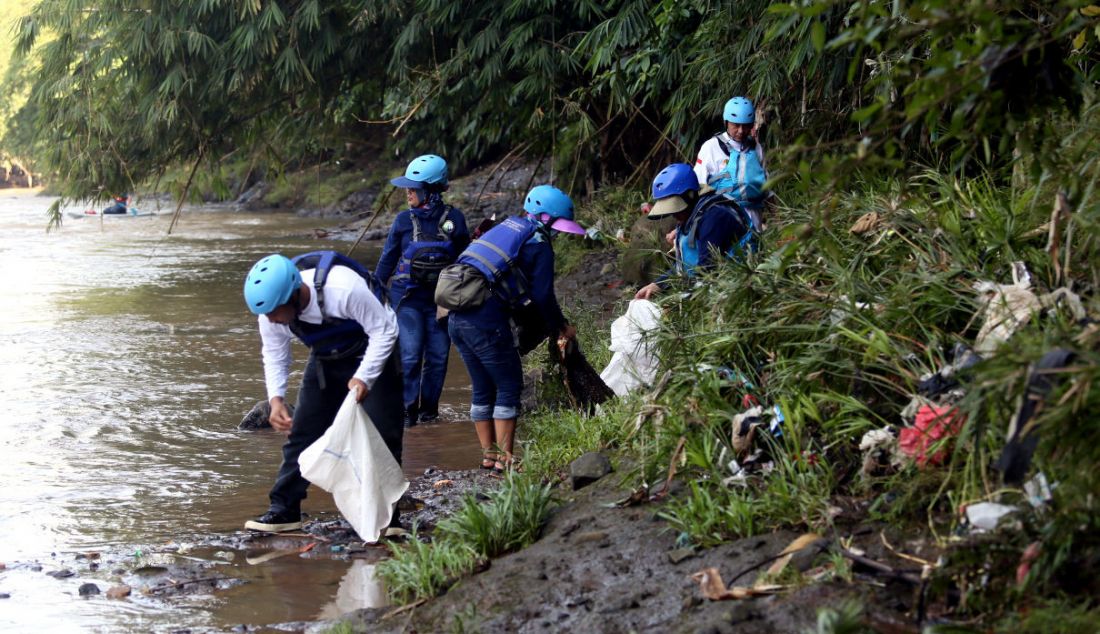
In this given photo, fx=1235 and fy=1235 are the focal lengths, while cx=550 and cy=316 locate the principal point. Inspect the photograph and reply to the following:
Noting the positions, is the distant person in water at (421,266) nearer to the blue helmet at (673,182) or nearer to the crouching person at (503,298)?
the crouching person at (503,298)

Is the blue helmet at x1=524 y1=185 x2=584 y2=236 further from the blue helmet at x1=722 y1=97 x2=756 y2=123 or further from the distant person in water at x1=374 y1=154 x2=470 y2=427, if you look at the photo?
the blue helmet at x1=722 y1=97 x2=756 y2=123

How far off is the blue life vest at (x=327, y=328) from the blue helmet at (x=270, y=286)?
9.1 inches

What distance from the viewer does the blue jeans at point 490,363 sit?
268 inches

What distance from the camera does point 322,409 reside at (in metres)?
6.11

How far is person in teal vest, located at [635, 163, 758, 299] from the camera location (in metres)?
6.67

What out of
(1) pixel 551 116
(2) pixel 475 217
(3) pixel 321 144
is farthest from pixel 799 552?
(2) pixel 475 217

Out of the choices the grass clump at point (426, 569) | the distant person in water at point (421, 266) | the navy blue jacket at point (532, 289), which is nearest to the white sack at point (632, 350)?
the navy blue jacket at point (532, 289)

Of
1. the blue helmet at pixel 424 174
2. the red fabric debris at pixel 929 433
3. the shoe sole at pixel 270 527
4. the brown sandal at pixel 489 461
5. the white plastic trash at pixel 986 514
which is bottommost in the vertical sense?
the brown sandal at pixel 489 461

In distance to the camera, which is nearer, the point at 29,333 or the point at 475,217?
the point at 29,333

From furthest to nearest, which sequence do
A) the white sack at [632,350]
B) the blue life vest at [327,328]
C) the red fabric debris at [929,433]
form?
the white sack at [632,350] → the blue life vest at [327,328] → the red fabric debris at [929,433]

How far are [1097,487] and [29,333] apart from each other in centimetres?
1186

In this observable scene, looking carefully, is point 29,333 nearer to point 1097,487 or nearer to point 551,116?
point 551,116

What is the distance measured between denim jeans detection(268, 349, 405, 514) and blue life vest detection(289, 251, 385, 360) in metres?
0.08

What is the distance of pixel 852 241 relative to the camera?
19.7ft
